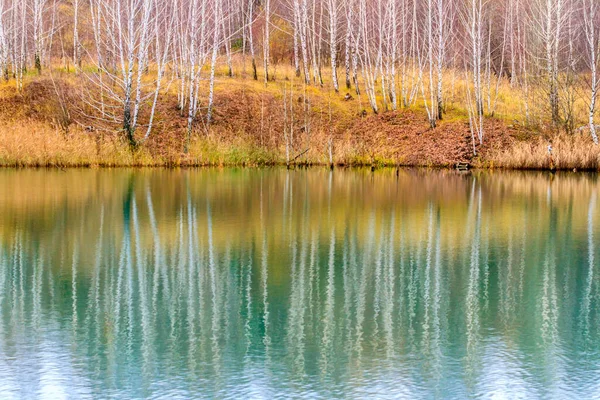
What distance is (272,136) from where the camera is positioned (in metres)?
39.5

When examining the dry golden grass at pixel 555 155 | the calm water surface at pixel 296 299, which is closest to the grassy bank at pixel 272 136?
the dry golden grass at pixel 555 155

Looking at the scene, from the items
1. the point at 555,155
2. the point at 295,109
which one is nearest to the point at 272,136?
the point at 295,109

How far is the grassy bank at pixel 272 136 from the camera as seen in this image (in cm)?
3491

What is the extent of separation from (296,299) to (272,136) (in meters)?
28.4

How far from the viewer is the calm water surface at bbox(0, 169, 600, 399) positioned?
825cm

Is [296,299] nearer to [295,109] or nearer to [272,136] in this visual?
[272,136]

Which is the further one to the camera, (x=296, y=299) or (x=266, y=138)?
(x=266, y=138)

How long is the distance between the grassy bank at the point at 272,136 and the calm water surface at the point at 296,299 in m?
12.5

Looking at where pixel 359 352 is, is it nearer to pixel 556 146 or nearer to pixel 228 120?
pixel 556 146

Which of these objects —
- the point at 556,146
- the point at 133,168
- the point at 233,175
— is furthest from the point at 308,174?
the point at 556,146

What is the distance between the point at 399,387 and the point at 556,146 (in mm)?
28899

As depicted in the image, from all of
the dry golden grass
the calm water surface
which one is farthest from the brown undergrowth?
the calm water surface

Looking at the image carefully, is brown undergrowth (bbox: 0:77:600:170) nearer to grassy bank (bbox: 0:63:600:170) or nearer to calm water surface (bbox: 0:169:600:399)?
grassy bank (bbox: 0:63:600:170)

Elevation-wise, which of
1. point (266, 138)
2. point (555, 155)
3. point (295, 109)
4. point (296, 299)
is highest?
point (295, 109)
